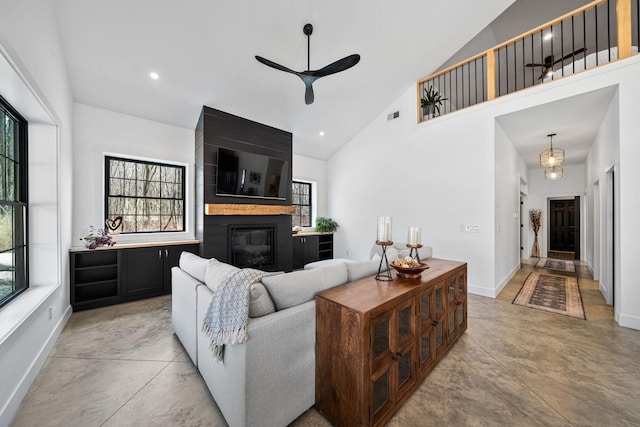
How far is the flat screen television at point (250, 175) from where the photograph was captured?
416 centimetres

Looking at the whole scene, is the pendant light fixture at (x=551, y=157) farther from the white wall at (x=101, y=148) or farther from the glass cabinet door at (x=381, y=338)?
the white wall at (x=101, y=148)

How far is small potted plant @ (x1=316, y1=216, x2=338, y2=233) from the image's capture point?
6227 millimetres

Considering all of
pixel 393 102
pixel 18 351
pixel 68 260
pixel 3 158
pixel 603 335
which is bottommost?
pixel 603 335

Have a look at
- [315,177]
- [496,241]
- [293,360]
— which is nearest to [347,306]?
[293,360]

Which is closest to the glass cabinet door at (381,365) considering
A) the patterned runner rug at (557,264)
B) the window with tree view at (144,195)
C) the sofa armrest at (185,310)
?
the sofa armrest at (185,310)

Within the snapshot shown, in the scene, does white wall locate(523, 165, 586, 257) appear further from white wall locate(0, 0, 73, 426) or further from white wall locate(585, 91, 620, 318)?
white wall locate(0, 0, 73, 426)

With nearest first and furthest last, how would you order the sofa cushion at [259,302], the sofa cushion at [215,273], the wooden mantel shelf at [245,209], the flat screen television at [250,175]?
1. the sofa cushion at [259,302]
2. the sofa cushion at [215,273]
3. the wooden mantel shelf at [245,209]
4. the flat screen television at [250,175]

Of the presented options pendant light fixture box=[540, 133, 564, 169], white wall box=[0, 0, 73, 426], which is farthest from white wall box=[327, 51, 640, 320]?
white wall box=[0, 0, 73, 426]

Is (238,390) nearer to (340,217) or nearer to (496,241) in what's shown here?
(496,241)

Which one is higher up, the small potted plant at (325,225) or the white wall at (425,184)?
the white wall at (425,184)

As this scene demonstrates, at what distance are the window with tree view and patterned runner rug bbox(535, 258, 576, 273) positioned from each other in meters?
8.16

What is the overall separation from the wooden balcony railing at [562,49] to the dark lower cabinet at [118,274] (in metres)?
5.32

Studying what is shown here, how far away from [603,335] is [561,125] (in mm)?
3293

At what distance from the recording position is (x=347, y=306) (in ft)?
4.47
